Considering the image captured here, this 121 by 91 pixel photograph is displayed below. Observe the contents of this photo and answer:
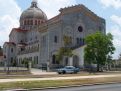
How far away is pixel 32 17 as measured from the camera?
11962cm

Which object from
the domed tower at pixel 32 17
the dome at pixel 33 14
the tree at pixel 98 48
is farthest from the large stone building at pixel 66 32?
the dome at pixel 33 14

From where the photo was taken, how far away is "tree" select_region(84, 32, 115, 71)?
75.2 metres

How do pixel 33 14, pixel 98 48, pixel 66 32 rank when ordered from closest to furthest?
pixel 98 48
pixel 66 32
pixel 33 14

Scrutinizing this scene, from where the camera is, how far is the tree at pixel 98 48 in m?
75.2

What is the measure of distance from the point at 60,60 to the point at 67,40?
18.1ft

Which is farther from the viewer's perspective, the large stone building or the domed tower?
the domed tower

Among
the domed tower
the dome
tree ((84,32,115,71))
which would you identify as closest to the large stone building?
tree ((84,32,115,71))

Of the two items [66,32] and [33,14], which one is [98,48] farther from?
[33,14]

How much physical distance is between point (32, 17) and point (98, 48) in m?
49.1

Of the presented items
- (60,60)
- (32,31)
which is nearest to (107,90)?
(60,60)

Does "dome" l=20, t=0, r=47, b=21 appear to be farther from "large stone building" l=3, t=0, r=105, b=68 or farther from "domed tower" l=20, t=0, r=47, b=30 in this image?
"large stone building" l=3, t=0, r=105, b=68

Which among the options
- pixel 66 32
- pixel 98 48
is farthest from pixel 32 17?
pixel 98 48

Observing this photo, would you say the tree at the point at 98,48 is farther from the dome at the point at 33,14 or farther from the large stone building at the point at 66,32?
the dome at the point at 33,14

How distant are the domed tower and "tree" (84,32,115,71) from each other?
4675 cm
